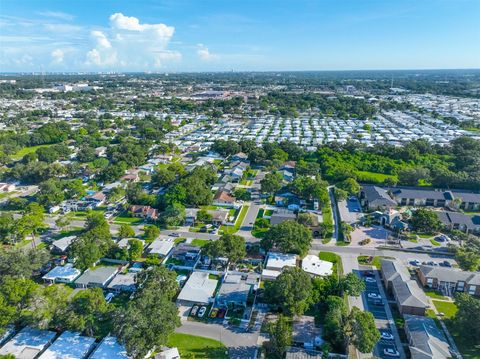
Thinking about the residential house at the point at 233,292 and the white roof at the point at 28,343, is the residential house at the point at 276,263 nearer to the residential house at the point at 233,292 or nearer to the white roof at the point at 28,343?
the residential house at the point at 233,292

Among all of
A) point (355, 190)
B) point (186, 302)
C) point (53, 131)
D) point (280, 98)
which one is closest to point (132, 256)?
point (186, 302)

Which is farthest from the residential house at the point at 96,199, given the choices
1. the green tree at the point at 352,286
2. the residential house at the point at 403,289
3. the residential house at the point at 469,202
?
the residential house at the point at 469,202

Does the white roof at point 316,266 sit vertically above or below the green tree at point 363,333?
→ below

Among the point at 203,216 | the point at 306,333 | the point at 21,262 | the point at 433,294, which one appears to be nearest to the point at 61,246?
the point at 21,262

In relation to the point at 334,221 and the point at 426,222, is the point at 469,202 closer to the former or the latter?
the point at 426,222

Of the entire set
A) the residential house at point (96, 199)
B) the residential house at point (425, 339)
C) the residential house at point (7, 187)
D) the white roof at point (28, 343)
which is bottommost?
the residential house at point (425, 339)

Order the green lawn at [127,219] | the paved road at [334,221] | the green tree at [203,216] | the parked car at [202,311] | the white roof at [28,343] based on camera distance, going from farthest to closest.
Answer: the green lawn at [127,219] → the green tree at [203,216] → the paved road at [334,221] → the parked car at [202,311] → the white roof at [28,343]

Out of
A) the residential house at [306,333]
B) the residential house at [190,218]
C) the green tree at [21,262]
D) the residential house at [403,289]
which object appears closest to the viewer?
the residential house at [306,333]
